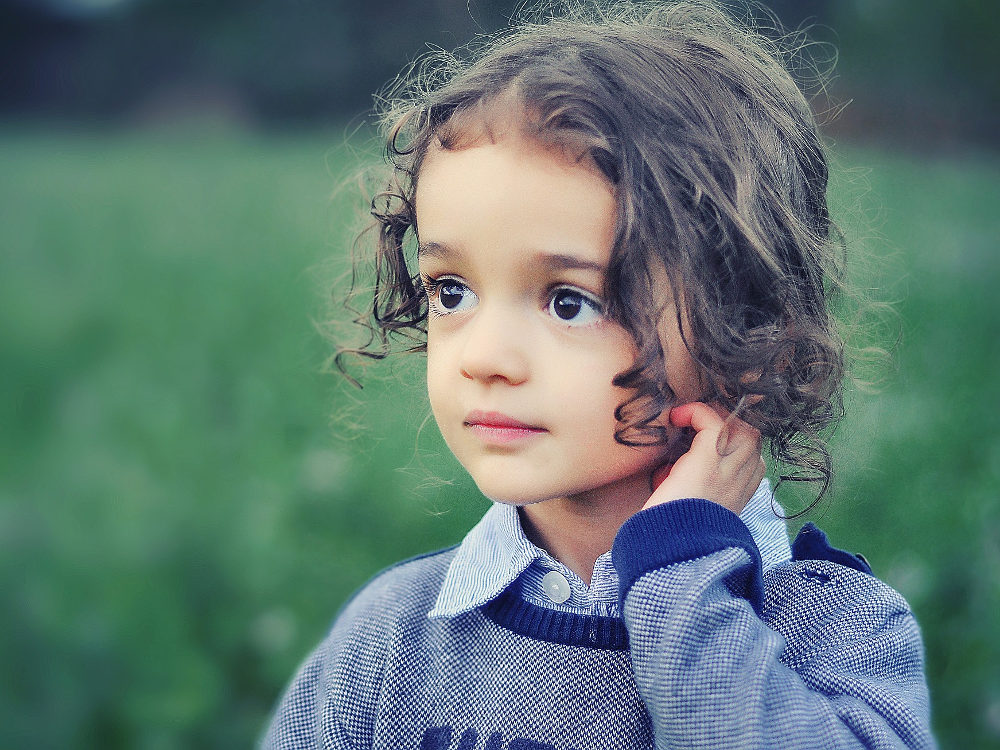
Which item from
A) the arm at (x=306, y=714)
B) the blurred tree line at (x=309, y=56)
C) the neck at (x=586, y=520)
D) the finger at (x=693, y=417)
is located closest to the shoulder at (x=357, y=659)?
the arm at (x=306, y=714)

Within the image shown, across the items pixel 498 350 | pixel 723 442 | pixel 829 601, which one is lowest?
pixel 829 601

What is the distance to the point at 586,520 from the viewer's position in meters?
1.60

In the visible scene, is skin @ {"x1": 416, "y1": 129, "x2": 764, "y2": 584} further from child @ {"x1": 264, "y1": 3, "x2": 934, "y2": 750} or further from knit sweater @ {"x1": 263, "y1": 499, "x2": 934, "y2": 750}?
knit sweater @ {"x1": 263, "y1": 499, "x2": 934, "y2": 750}

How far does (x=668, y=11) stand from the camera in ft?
6.04

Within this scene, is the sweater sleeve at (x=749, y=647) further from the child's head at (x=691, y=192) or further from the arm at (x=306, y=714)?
the arm at (x=306, y=714)

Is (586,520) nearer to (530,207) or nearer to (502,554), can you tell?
(502,554)

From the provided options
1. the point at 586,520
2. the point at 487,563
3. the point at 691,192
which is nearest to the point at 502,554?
the point at 487,563

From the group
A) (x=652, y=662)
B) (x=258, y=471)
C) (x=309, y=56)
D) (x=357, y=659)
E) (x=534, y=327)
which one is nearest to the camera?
(x=652, y=662)

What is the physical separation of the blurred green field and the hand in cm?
52

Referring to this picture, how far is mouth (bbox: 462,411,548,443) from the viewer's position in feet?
4.70

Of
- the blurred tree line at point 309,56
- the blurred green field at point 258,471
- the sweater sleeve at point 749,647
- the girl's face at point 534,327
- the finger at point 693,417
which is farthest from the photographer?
the blurred tree line at point 309,56

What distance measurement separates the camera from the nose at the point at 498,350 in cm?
141

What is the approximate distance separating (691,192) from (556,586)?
1.88 feet

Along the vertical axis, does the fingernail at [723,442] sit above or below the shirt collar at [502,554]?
above
